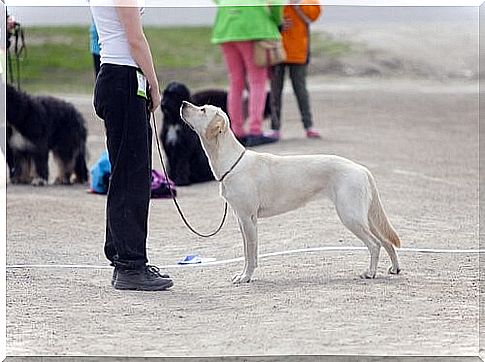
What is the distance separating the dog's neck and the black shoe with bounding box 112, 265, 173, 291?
2.40 ft

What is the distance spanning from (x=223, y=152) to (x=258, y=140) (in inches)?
256

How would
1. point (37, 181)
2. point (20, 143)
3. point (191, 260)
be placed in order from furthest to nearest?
point (37, 181), point (20, 143), point (191, 260)

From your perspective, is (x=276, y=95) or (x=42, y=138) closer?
(x=42, y=138)

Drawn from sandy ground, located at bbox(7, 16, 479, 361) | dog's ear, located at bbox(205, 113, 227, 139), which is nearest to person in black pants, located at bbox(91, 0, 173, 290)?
sandy ground, located at bbox(7, 16, 479, 361)

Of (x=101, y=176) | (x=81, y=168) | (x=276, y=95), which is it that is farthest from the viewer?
(x=276, y=95)

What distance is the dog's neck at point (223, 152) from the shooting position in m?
7.45

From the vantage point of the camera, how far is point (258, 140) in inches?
550

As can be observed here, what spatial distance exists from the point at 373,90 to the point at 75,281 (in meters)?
15.6

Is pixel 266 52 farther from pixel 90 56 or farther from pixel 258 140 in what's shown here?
pixel 90 56

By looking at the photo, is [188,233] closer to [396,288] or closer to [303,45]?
[396,288]

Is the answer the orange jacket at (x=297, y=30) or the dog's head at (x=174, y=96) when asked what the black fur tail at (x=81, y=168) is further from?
the orange jacket at (x=297, y=30)

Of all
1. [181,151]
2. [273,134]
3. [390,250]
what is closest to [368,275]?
[390,250]

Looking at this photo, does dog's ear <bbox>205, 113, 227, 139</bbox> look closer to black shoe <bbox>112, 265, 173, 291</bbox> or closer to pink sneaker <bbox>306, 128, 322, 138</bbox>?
black shoe <bbox>112, 265, 173, 291</bbox>

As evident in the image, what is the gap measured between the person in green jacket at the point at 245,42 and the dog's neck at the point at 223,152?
5765mm
